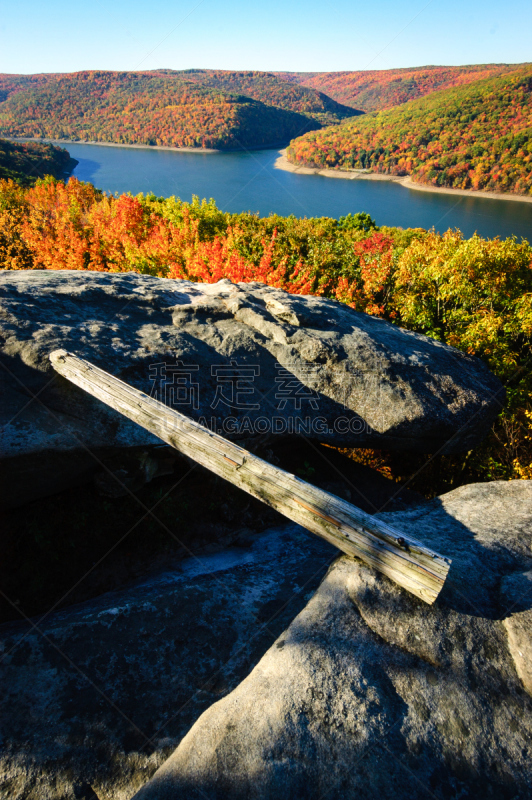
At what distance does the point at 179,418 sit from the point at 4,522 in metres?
2.75

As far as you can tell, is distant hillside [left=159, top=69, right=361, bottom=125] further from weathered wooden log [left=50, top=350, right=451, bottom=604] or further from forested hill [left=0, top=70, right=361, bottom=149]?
weathered wooden log [left=50, top=350, right=451, bottom=604]

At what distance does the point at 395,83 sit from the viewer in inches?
5861

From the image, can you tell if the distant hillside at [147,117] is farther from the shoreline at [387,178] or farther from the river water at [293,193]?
the shoreline at [387,178]

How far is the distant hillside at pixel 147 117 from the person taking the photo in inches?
3413

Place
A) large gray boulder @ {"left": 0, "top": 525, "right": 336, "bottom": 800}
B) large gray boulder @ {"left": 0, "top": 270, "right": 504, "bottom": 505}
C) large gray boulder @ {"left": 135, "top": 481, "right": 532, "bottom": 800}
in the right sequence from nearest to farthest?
large gray boulder @ {"left": 135, "top": 481, "right": 532, "bottom": 800} < large gray boulder @ {"left": 0, "top": 525, "right": 336, "bottom": 800} < large gray boulder @ {"left": 0, "top": 270, "right": 504, "bottom": 505}

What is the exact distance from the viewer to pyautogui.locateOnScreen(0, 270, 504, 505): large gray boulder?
4.52m

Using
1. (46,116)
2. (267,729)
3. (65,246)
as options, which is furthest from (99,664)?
(46,116)

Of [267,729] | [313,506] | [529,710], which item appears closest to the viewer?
[267,729]

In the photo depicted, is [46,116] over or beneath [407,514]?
over

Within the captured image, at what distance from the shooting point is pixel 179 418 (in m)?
4.30

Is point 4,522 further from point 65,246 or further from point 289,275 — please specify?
point 65,246

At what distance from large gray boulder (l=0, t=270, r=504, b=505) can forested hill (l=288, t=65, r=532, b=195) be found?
65759mm

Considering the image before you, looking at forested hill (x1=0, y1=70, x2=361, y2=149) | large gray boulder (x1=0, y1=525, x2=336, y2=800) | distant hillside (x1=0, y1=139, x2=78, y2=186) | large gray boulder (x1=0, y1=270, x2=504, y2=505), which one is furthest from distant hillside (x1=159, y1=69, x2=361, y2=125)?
large gray boulder (x1=0, y1=525, x2=336, y2=800)

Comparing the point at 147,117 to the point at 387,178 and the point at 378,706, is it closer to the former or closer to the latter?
the point at 387,178
